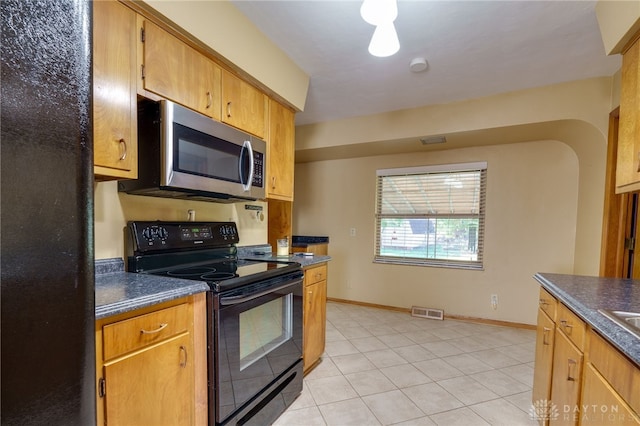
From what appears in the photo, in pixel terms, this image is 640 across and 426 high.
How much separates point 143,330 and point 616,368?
1576mm

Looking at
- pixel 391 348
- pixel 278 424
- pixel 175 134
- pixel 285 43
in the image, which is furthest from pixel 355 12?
pixel 391 348

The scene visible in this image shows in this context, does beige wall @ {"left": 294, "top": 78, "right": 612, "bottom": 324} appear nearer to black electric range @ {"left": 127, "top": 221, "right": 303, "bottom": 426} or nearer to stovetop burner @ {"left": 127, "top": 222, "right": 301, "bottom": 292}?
stovetop burner @ {"left": 127, "top": 222, "right": 301, "bottom": 292}

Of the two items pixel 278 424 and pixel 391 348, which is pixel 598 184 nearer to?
pixel 391 348

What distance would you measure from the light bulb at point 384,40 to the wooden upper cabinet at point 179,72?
3.08 ft

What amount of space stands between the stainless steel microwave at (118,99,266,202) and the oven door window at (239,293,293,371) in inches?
28.6

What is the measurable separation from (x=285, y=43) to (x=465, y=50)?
1264 millimetres

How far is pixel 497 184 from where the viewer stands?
3.33m

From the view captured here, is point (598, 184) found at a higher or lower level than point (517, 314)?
higher

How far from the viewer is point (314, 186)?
4371 millimetres

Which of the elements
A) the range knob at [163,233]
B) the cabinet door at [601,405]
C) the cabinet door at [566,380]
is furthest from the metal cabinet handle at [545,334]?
the range knob at [163,233]

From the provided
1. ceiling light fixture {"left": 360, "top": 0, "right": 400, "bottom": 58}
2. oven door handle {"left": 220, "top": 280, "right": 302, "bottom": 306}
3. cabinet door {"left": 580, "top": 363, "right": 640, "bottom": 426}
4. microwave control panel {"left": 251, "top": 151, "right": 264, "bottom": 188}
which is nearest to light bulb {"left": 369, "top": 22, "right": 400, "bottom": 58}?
ceiling light fixture {"left": 360, "top": 0, "right": 400, "bottom": 58}

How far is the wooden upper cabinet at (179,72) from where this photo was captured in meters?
1.40

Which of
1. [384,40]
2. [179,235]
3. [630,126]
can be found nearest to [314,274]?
[179,235]

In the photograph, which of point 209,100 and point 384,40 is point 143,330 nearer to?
point 209,100
